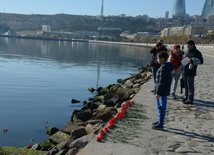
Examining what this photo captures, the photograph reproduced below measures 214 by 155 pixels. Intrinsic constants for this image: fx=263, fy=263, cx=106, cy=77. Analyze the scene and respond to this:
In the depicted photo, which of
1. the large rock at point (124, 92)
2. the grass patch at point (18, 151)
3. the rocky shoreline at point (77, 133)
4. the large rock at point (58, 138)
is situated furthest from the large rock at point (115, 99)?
the grass patch at point (18, 151)

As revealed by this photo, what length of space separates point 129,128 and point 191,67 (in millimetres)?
3372

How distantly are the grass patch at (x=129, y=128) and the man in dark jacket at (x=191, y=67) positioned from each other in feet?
6.26

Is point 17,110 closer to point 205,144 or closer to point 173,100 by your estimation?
point 173,100

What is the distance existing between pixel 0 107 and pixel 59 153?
7.41 m

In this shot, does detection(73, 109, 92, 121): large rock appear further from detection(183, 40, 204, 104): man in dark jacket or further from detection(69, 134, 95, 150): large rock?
detection(69, 134, 95, 150): large rock

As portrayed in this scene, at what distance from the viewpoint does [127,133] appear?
18.5ft

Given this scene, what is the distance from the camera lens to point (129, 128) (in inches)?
235

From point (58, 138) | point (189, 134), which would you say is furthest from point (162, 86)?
point (58, 138)

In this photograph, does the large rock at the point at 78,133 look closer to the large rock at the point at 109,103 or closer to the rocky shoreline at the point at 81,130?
the rocky shoreline at the point at 81,130

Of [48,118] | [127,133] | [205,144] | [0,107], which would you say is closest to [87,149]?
[127,133]

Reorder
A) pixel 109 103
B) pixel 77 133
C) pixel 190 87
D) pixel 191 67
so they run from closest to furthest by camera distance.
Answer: pixel 77 133 → pixel 191 67 → pixel 190 87 → pixel 109 103

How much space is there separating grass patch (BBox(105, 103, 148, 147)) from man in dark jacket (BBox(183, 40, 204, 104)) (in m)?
1.91

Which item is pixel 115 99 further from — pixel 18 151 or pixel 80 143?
pixel 80 143

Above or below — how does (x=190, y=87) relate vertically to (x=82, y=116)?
above
